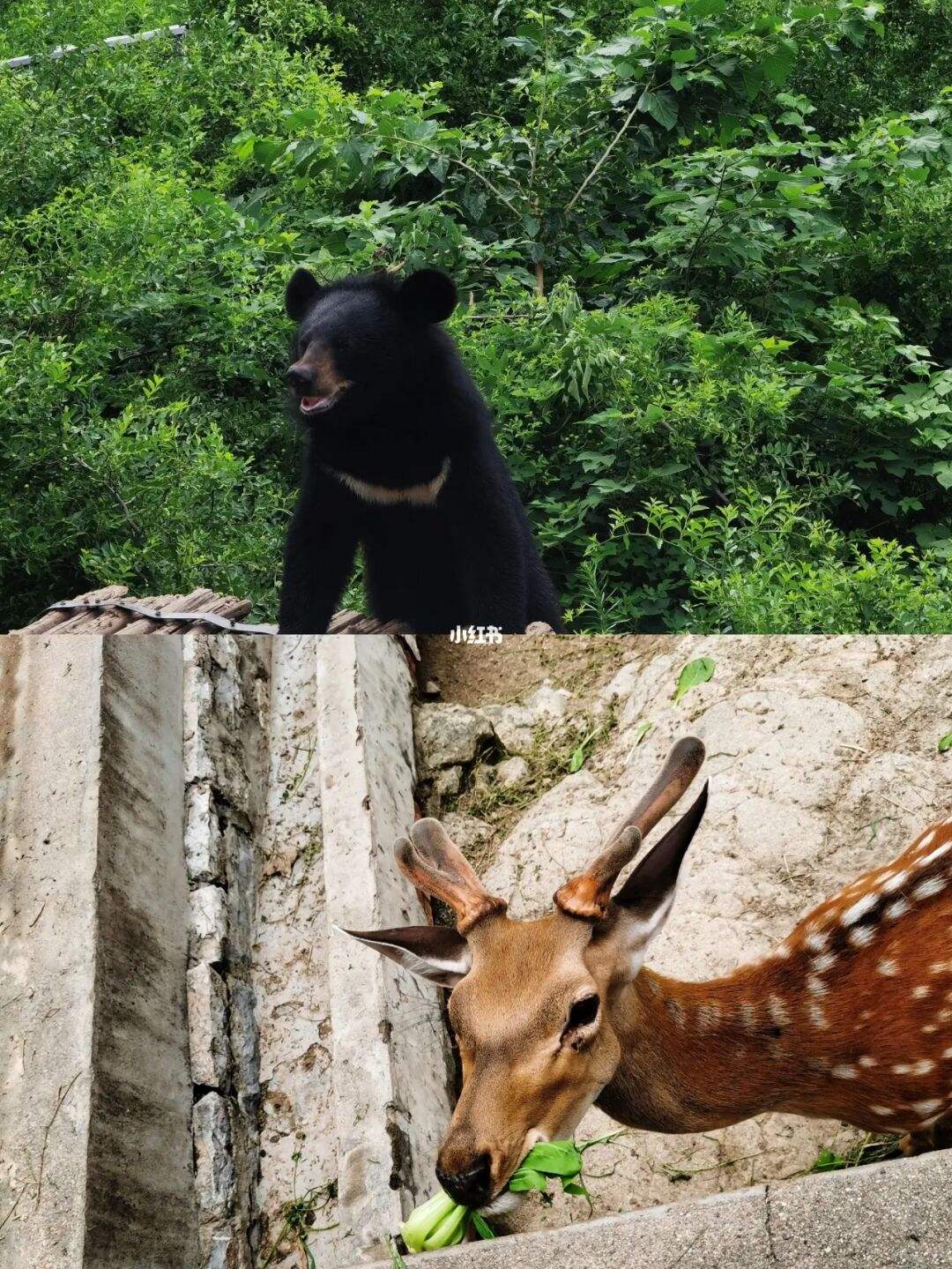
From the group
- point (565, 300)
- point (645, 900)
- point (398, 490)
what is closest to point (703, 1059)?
point (645, 900)

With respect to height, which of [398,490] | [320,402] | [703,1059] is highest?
[320,402]

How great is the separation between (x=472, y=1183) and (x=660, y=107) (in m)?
5.51

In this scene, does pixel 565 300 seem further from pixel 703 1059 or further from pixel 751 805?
pixel 703 1059

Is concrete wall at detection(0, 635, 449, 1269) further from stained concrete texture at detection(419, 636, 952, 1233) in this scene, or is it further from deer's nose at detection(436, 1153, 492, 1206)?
deer's nose at detection(436, 1153, 492, 1206)

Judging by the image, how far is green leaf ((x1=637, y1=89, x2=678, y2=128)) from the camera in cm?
691

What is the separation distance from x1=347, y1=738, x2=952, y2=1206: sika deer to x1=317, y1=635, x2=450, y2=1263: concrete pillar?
0.52m

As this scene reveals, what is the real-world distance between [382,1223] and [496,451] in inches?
87.7

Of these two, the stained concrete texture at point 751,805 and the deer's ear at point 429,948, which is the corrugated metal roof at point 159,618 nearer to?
the stained concrete texture at point 751,805

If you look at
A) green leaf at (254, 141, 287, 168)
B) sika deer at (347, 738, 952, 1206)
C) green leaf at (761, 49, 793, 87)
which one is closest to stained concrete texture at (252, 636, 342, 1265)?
sika deer at (347, 738, 952, 1206)

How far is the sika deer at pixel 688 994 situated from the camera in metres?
3.17

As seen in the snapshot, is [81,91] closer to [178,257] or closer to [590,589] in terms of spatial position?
[178,257]

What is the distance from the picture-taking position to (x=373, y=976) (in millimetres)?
3871

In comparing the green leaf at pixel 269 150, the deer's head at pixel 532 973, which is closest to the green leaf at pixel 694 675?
the deer's head at pixel 532 973

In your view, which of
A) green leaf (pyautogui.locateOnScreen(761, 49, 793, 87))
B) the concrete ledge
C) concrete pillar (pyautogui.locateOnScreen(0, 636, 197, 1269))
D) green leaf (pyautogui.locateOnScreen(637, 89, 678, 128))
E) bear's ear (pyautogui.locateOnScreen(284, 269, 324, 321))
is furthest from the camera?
green leaf (pyautogui.locateOnScreen(761, 49, 793, 87))
